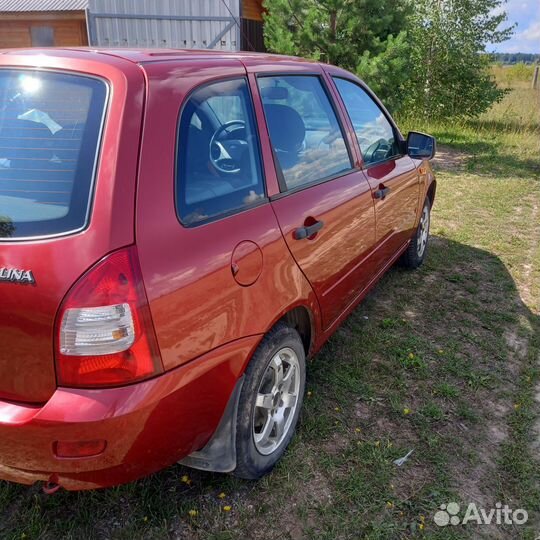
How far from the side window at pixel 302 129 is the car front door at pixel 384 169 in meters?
0.26

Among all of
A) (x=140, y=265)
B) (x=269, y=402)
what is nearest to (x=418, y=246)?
(x=269, y=402)

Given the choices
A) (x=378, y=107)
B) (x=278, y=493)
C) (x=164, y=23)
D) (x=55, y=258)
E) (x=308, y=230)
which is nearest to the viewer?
(x=55, y=258)

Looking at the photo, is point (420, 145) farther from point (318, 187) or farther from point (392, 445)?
point (392, 445)

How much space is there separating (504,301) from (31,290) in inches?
151

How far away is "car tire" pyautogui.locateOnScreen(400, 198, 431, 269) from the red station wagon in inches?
99.3

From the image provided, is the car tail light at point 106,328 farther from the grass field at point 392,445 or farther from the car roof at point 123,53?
the grass field at point 392,445

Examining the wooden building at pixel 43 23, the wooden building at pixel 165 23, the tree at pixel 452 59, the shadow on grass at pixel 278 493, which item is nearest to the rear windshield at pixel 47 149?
the shadow on grass at pixel 278 493

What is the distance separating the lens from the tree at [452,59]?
41.2ft

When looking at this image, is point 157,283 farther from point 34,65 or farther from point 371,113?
point 371,113

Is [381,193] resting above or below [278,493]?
above

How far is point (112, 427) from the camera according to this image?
155 cm

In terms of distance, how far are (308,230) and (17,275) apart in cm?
126

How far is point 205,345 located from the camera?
5.76ft

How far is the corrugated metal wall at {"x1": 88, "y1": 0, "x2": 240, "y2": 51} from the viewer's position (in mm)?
8836
